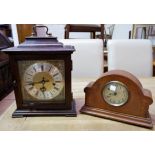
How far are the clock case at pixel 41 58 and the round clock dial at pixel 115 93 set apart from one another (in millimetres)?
144

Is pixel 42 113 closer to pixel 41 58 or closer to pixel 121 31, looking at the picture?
pixel 41 58

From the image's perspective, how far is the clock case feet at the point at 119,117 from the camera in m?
0.73

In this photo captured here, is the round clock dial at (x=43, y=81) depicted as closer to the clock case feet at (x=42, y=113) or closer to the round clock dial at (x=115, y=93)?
the clock case feet at (x=42, y=113)

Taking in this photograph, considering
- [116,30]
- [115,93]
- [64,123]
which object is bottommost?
[64,123]

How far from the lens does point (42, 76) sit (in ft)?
2.57

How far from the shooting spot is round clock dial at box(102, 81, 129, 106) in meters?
0.76


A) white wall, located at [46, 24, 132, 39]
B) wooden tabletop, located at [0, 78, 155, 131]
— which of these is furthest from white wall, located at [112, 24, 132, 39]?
wooden tabletop, located at [0, 78, 155, 131]

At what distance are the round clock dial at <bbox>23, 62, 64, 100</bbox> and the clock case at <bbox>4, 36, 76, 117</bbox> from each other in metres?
0.03

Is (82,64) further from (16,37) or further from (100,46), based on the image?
(16,37)

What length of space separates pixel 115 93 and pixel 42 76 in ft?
0.94

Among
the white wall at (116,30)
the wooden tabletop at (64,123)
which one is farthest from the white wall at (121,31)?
the wooden tabletop at (64,123)

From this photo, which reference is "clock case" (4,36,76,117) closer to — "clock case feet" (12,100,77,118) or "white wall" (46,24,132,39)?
"clock case feet" (12,100,77,118)

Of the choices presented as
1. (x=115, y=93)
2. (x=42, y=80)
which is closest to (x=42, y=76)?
(x=42, y=80)
